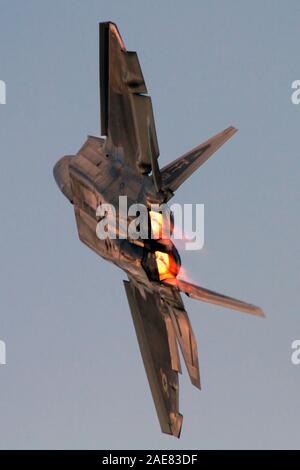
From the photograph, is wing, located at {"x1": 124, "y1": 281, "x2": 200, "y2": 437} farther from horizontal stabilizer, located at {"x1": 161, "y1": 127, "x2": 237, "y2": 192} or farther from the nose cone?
horizontal stabilizer, located at {"x1": 161, "y1": 127, "x2": 237, "y2": 192}

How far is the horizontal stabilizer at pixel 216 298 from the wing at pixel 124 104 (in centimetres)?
395

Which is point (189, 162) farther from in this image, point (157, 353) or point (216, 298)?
point (157, 353)

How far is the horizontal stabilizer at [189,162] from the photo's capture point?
35906 mm

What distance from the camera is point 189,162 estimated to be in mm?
36750

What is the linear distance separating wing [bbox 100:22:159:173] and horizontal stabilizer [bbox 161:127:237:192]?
77 centimetres

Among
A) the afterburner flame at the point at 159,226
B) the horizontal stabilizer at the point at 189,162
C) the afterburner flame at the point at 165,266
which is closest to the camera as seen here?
the afterburner flame at the point at 159,226

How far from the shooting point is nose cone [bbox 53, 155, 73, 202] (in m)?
42.1

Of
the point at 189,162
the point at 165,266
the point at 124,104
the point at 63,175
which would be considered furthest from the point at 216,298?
the point at 63,175

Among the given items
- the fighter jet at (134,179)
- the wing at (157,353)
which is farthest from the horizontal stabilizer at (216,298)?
the wing at (157,353)

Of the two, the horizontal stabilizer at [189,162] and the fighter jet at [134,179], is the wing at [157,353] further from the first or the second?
the horizontal stabilizer at [189,162]

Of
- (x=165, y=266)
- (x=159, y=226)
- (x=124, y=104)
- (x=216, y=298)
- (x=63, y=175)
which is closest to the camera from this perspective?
(x=216, y=298)

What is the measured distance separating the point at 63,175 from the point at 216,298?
1026 centimetres

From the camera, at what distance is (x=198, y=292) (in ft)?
116
